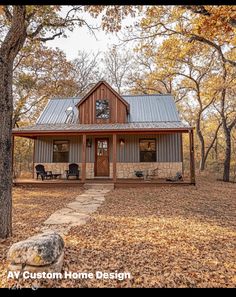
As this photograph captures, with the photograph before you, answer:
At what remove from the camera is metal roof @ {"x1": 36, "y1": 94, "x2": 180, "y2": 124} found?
14008 mm

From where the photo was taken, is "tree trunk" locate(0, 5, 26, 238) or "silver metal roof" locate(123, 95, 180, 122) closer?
"tree trunk" locate(0, 5, 26, 238)

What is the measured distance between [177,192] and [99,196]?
3.42 m

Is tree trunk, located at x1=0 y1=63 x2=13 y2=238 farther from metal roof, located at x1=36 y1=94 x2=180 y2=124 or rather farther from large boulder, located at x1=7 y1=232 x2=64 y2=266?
metal roof, located at x1=36 y1=94 x2=180 y2=124

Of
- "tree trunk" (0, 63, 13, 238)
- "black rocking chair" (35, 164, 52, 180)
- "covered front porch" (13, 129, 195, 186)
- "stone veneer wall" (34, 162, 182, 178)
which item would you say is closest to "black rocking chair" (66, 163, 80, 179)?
"covered front porch" (13, 129, 195, 186)

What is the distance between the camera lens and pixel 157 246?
4.02m

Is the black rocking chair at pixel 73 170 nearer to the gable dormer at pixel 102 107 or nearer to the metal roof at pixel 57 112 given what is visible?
the gable dormer at pixel 102 107

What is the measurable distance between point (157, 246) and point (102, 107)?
10.7 metres

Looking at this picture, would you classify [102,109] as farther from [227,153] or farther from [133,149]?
[227,153]

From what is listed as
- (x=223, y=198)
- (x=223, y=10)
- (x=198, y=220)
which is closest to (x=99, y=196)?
(x=198, y=220)

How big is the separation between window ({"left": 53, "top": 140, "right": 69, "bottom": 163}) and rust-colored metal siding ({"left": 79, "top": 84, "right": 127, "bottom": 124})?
1.78 m

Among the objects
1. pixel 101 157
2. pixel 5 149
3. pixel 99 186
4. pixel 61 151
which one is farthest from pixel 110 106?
A: pixel 5 149

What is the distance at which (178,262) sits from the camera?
3.39 m

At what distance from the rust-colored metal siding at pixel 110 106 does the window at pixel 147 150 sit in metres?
1.81

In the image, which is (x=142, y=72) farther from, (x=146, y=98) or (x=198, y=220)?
(x=198, y=220)
